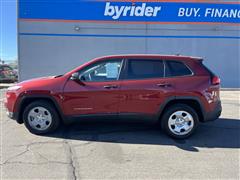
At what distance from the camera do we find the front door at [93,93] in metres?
6.24

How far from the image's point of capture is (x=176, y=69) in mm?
6430

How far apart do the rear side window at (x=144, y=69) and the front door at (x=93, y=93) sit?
273mm

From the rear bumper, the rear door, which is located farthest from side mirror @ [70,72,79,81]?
the rear bumper

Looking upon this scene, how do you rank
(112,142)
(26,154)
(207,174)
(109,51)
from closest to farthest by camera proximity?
(207,174), (26,154), (112,142), (109,51)

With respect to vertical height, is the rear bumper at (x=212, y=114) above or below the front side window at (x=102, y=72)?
below

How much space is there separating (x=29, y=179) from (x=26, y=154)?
3.53 feet

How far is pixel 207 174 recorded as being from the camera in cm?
448

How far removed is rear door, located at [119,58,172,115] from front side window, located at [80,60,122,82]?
0.20m

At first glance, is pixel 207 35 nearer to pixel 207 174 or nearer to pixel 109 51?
pixel 109 51

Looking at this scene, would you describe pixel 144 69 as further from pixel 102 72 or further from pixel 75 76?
pixel 75 76

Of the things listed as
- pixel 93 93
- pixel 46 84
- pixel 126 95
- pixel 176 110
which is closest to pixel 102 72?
pixel 93 93

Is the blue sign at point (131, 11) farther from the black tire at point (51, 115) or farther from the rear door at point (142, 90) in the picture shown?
the black tire at point (51, 115)

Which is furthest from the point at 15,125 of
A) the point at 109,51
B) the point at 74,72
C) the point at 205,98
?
the point at 109,51

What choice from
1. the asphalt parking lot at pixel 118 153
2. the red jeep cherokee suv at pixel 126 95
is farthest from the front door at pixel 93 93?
the asphalt parking lot at pixel 118 153
